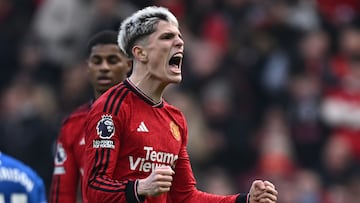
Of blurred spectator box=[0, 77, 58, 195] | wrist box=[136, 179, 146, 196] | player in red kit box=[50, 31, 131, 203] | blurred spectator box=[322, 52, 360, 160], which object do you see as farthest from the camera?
blurred spectator box=[322, 52, 360, 160]

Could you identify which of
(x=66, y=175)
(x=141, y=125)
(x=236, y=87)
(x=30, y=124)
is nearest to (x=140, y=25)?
(x=141, y=125)

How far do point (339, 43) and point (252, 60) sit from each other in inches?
59.4

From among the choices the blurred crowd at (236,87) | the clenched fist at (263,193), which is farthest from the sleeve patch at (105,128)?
the blurred crowd at (236,87)

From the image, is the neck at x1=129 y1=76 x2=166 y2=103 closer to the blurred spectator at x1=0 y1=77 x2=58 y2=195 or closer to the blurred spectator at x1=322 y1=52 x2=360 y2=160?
the blurred spectator at x1=0 y1=77 x2=58 y2=195

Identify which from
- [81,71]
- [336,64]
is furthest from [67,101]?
[336,64]

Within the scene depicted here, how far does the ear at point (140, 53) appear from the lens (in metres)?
7.55

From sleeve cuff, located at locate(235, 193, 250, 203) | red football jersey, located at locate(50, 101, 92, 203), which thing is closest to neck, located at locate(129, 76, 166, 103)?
sleeve cuff, located at locate(235, 193, 250, 203)

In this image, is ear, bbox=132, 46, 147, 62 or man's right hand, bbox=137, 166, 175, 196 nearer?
man's right hand, bbox=137, 166, 175, 196

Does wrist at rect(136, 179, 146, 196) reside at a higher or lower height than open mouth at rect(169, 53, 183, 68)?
lower

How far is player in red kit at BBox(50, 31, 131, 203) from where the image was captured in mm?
8961

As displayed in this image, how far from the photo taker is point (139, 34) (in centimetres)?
756

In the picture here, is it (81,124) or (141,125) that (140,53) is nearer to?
(141,125)

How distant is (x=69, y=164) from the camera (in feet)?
29.7

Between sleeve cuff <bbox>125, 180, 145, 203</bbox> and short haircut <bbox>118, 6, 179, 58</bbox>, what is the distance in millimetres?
926
